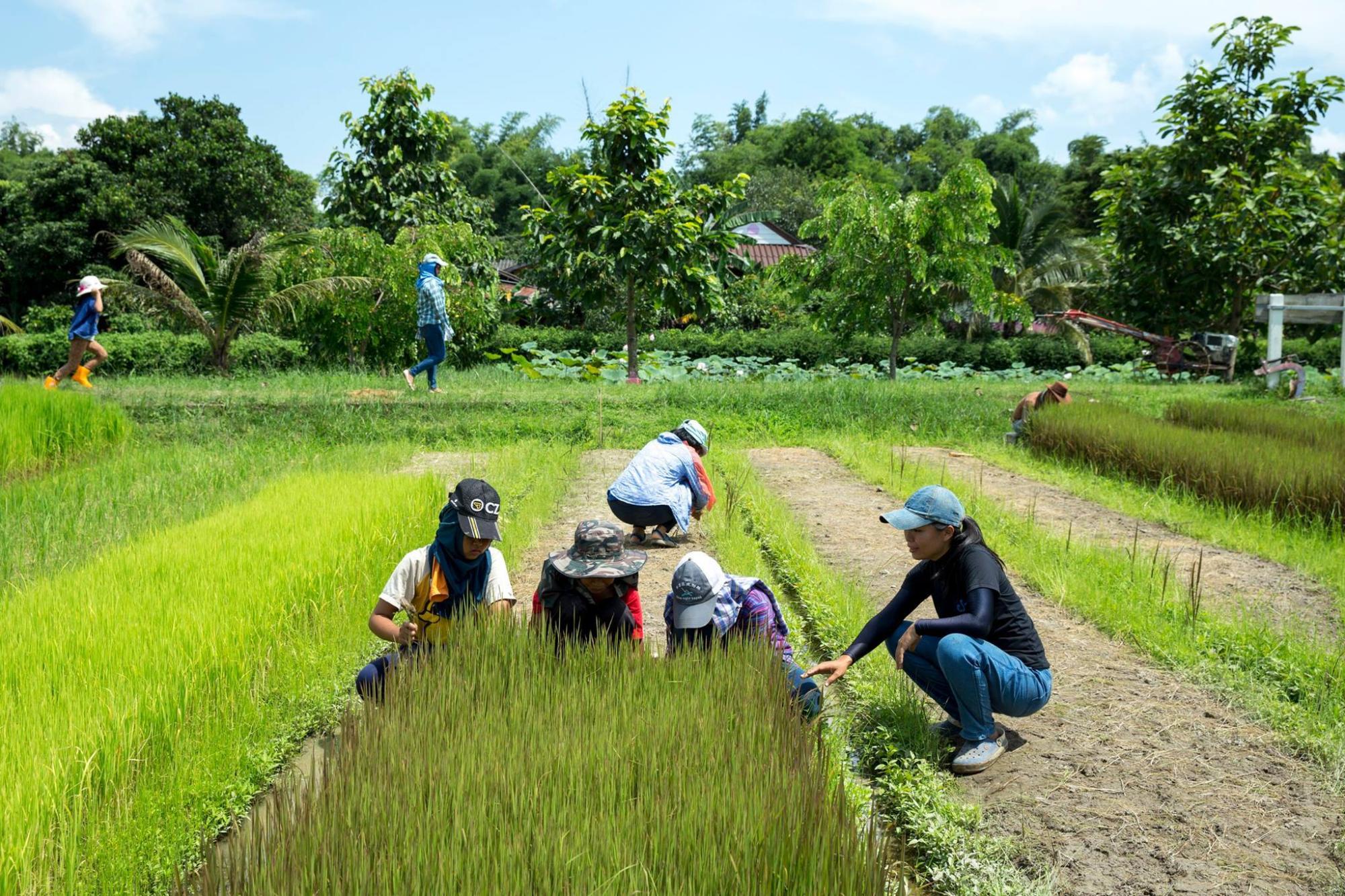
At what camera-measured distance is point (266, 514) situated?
20.7 ft

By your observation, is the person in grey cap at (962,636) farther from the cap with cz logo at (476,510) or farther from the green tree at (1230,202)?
the green tree at (1230,202)

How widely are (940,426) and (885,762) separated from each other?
9.49 m

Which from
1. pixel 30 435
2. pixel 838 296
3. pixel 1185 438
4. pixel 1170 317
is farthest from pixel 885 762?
pixel 1170 317

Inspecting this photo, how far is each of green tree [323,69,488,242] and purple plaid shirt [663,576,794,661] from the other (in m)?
15.5

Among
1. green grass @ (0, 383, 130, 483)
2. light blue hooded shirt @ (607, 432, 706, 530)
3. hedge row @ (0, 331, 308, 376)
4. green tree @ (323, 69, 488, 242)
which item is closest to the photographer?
light blue hooded shirt @ (607, 432, 706, 530)

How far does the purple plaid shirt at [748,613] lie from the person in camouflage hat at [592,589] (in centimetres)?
17

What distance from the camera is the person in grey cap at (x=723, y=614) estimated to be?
3.75 m

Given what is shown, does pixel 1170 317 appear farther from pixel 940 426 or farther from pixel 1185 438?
pixel 1185 438

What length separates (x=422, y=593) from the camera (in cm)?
403

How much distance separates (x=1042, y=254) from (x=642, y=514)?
79.4 ft

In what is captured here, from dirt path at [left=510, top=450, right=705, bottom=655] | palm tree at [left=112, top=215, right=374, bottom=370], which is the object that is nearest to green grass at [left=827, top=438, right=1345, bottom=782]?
dirt path at [left=510, top=450, right=705, bottom=655]

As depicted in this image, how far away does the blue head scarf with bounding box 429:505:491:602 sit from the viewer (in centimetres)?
391

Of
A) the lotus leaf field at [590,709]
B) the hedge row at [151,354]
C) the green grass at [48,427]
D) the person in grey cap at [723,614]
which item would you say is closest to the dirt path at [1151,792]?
the lotus leaf field at [590,709]

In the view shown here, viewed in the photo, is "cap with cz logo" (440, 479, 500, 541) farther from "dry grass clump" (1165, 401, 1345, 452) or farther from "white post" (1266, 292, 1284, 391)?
"white post" (1266, 292, 1284, 391)
